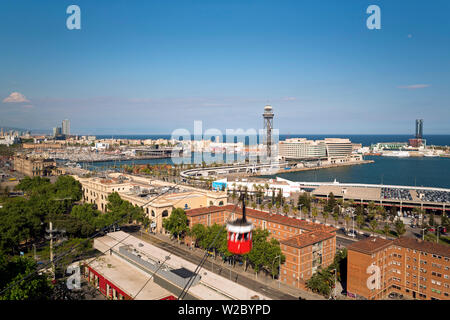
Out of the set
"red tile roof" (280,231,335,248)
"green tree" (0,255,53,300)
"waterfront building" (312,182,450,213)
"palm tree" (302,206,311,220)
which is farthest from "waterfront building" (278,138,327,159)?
"green tree" (0,255,53,300)

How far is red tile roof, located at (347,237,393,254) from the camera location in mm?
8477

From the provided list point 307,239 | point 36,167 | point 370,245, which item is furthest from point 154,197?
point 36,167

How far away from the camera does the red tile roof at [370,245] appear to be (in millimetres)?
8477

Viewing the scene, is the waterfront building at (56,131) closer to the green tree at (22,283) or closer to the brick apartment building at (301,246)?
the brick apartment building at (301,246)

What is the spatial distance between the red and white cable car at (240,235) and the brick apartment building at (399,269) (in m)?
5.65

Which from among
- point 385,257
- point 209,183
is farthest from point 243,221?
point 209,183

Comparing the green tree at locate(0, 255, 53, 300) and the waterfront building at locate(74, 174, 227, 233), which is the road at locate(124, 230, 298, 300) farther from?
the green tree at locate(0, 255, 53, 300)

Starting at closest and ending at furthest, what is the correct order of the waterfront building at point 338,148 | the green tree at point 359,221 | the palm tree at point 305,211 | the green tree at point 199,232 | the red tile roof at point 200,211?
the green tree at point 199,232 < the red tile roof at point 200,211 < the green tree at point 359,221 < the palm tree at point 305,211 < the waterfront building at point 338,148

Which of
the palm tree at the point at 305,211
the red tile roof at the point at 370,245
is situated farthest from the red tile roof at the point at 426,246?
the palm tree at the point at 305,211

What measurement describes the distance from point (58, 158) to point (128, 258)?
161 feet

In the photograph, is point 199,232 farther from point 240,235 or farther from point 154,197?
point 240,235

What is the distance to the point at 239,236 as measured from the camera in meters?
3.96

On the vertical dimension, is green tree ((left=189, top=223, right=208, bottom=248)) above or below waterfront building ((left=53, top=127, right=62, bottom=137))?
below
